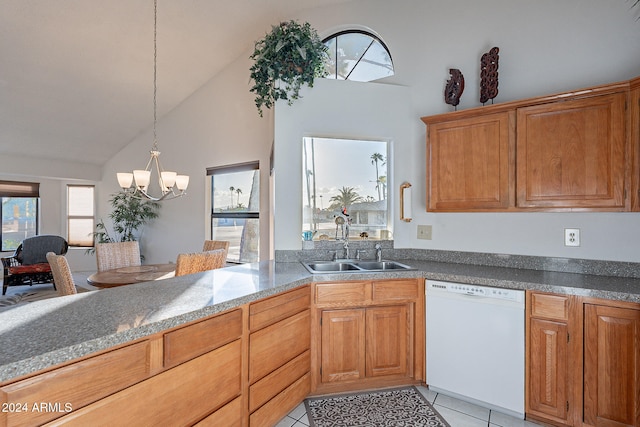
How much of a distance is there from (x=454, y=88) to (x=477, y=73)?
0.92 feet

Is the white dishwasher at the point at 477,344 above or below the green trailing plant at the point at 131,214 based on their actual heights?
below

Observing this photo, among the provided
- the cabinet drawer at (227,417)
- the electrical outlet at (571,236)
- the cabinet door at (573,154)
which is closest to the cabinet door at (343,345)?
the cabinet drawer at (227,417)

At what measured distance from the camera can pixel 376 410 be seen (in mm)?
2066

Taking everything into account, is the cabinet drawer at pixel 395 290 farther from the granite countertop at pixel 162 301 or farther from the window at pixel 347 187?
the window at pixel 347 187

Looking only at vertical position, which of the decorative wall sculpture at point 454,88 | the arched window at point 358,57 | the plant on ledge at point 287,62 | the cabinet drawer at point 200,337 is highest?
the arched window at point 358,57

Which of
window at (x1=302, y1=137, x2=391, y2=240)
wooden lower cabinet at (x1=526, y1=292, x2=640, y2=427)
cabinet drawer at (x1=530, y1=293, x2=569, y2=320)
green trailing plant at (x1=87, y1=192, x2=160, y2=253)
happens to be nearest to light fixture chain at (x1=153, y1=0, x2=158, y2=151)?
green trailing plant at (x1=87, y1=192, x2=160, y2=253)

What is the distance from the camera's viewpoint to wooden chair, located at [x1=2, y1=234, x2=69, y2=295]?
5.18 m

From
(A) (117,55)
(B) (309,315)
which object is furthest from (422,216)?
(A) (117,55)

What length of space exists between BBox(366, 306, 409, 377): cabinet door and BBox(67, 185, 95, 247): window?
7194 mm

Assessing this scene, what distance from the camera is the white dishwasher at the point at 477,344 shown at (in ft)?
6.44

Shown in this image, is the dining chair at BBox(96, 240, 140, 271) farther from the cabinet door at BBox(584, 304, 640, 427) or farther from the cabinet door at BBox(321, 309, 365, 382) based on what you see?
the cabinet door at BBox(584, 304, 640, 427)

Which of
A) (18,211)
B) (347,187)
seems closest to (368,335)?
(347,187)

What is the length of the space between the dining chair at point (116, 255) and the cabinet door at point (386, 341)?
3030 mm

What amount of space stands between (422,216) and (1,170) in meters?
7.13
